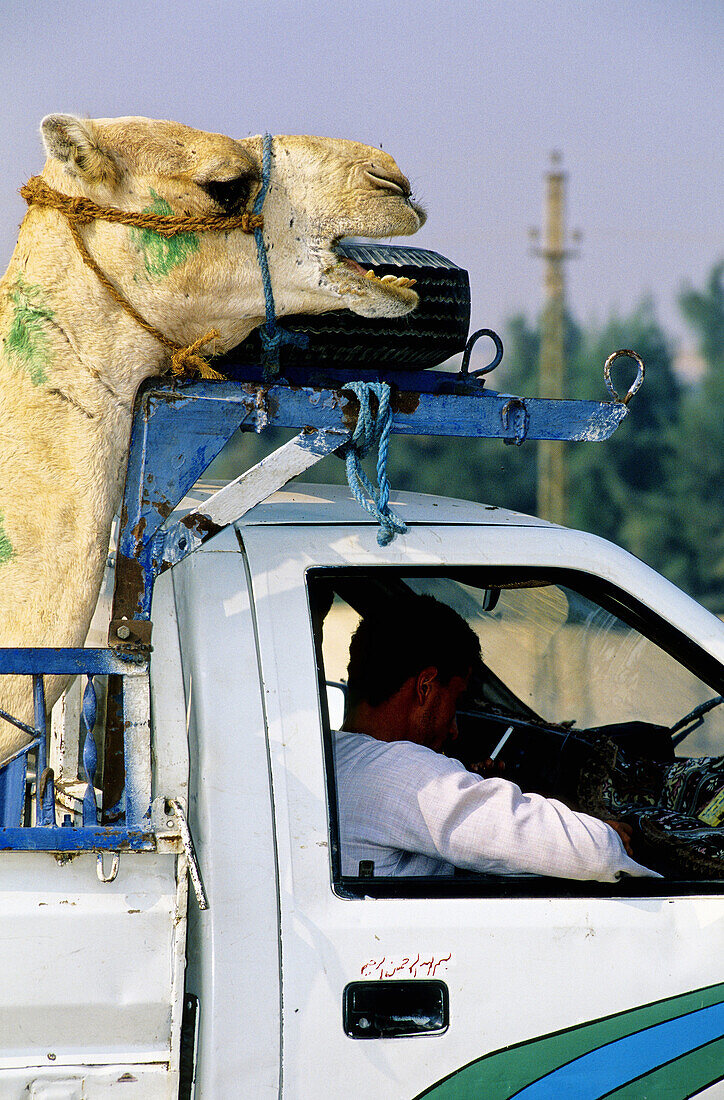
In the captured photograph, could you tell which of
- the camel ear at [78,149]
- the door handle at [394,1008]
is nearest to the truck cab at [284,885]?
the door handle at [394,1008]

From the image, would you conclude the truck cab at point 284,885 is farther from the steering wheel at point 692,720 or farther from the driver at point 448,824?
the steering wheel at point 692,720

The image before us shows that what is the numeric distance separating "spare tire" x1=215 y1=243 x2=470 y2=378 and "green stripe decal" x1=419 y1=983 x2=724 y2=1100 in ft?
5.22

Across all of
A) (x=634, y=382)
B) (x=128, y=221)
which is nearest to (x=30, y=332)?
(x=128, y=221)

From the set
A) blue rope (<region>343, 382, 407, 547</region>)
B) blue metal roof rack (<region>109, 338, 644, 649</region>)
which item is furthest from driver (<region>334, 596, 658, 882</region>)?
blue metal roof rack (<region>109, 338, 644, 649</region>)

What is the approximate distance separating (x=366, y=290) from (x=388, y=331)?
0.29 meters

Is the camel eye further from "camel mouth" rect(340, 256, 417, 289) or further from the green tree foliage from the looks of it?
the green tree foliage

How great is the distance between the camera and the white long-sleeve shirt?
7.62ft

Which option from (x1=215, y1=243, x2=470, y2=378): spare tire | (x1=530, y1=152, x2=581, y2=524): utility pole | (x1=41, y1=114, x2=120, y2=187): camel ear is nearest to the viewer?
(x1=41, y1=114, x2=120, y2=187): camel ear

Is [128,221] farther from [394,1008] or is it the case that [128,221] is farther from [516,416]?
[394,1008]

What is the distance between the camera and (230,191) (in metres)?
2.32

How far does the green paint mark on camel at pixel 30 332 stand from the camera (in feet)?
7.48

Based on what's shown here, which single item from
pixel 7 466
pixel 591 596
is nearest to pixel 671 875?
pixel 591 596

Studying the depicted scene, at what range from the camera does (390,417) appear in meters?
2.32

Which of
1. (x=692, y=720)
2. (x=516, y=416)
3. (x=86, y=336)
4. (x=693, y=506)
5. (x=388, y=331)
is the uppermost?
(x=693, y=506)
